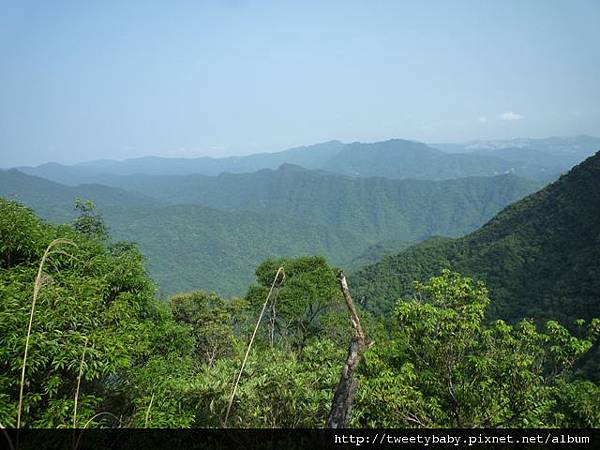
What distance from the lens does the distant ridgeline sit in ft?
121

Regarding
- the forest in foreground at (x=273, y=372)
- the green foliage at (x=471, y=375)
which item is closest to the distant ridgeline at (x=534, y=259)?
the green foliage at (x=471, y=375)

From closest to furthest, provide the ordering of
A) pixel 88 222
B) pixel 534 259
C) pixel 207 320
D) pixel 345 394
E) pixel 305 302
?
1. pixel 345 394
2. pixel 88 222
3. pixel 207 320
4. pixel 305 302
5. pixel 534 259

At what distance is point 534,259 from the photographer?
49688mm

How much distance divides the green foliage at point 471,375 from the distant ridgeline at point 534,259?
30968mm

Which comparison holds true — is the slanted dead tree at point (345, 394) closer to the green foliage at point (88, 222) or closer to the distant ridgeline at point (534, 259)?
the green foliage at point (88, 222)

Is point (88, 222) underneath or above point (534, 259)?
above

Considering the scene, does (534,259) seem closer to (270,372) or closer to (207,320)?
(207,320)

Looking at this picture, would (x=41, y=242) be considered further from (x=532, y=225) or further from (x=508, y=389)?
(x=532, y=225)

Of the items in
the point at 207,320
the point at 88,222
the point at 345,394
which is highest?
the point at 88,222

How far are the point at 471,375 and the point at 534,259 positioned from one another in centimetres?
5044

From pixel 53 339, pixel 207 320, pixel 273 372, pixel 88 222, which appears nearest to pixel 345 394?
pixel 273 372

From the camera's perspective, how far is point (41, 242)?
768cm

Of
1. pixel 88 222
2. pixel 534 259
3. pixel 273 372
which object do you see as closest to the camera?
pixel 273 372

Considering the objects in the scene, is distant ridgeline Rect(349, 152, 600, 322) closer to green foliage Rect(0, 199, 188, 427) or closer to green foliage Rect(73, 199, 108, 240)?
green foliage Rect(73, 199, 108, 240)
